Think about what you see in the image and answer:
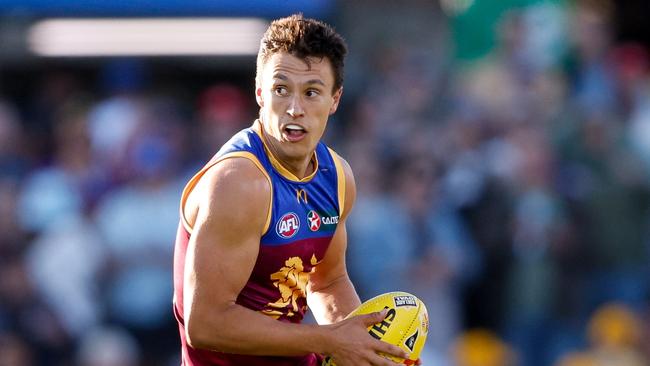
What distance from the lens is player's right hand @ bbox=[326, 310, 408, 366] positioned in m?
5.01

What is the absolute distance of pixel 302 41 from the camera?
5.16 metres

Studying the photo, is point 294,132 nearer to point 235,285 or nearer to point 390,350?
point 235,285

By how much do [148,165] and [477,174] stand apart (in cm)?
281

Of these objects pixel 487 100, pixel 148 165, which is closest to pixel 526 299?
pixel 487 100

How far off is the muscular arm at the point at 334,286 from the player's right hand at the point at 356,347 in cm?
72

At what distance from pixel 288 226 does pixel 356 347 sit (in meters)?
0.60

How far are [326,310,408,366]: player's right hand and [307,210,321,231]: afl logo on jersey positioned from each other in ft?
1.62

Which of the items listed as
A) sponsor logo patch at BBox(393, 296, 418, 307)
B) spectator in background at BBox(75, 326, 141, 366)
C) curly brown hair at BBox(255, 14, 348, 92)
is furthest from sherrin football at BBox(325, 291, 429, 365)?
spectator in background at BBox(75, 326, 141, 366)

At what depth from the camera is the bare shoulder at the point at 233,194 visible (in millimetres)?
4887

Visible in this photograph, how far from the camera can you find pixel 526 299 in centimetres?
1042

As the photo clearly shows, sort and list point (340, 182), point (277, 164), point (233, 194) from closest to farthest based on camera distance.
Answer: point (233, 194)
point (277, 164)
point (340, 182)

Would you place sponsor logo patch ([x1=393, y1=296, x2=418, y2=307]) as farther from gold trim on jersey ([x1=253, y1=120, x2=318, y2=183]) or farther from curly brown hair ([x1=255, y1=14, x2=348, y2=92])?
curly brown hair ([x1=255, y1=14, x2=348, y2=92])

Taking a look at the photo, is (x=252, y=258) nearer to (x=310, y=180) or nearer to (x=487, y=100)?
(x=310, y=180)

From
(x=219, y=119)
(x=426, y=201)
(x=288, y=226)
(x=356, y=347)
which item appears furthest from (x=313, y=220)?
(x=219, y=119)
